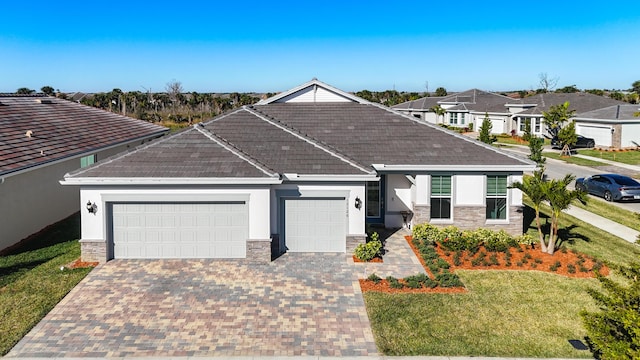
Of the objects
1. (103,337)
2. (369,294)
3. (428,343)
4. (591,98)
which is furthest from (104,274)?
(591,98)

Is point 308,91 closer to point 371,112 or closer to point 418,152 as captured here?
point 371,112

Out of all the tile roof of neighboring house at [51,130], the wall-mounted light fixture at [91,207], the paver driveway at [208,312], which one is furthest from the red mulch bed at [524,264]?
the tile roof of neighboring house at [51,130]

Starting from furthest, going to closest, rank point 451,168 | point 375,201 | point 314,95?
1. point 314,95
2. point 375,201
3. point 451,168

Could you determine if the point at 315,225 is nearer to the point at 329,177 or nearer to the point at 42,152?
the point at 329,177

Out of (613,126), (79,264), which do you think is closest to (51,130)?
(79,264)

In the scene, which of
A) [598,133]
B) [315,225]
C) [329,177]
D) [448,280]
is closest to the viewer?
[448,280]

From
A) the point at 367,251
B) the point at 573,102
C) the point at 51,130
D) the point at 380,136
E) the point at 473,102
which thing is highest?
the point at 473,102

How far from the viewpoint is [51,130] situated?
70.8ft

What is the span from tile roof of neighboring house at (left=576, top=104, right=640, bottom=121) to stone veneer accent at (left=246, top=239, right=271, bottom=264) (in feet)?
125

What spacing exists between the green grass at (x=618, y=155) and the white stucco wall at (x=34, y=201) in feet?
120

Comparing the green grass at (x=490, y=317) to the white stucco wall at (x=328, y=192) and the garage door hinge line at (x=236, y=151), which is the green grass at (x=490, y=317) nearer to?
the white stucco wall at (x=328, y=192)

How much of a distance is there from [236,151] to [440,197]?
7.80 m

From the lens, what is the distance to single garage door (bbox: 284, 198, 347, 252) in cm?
1605

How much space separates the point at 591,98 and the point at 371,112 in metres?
39.5
